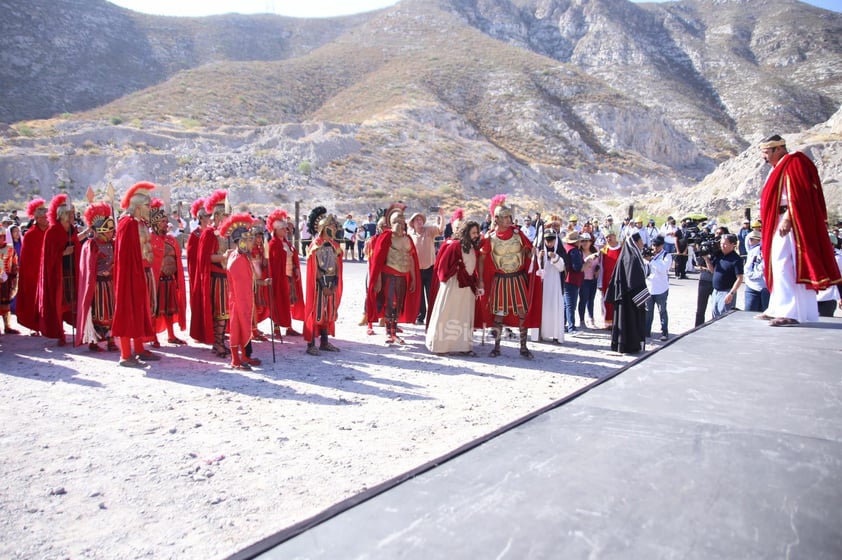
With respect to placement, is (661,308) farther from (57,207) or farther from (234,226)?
(57,207)

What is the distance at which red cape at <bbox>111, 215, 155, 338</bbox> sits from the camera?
6770mm

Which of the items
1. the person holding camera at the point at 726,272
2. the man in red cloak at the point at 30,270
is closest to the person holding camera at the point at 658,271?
the person holding camera at the point at 726,272

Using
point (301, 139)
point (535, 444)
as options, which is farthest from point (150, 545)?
point (301, 139)

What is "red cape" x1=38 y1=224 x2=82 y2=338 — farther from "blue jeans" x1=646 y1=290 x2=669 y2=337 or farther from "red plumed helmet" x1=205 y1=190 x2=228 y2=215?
"blue jeans" x1=646 y1=290 x2=669 y2=337

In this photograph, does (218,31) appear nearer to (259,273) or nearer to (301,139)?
(301,139)

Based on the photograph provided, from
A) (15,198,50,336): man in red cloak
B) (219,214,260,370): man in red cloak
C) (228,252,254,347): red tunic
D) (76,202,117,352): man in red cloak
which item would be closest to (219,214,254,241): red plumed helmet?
(219,214,260,370): man in red cloak

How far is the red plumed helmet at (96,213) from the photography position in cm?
762

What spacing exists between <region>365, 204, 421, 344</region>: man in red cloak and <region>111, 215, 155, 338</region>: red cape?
9.79 feet

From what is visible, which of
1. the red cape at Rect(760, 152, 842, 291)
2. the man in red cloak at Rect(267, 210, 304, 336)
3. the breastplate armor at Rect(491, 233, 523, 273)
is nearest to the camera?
the red cape at Rect(760, 152, 842, 291)

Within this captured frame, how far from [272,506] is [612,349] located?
19.5ft

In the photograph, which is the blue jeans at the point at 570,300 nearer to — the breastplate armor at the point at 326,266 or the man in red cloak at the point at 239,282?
the breastplate armor at the point at 326,266

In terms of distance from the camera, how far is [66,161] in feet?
115

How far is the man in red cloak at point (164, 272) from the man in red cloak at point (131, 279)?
741mm

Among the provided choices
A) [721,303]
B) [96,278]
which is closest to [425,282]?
[721,303]
